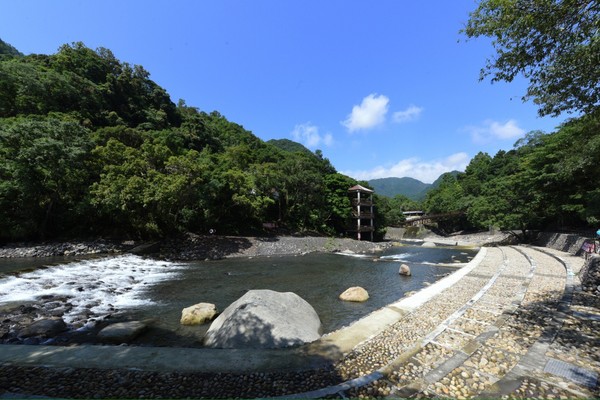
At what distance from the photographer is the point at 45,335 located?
23.2 ft

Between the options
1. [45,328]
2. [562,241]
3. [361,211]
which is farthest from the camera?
[361,211]

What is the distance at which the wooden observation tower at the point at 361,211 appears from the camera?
4148 centimetres

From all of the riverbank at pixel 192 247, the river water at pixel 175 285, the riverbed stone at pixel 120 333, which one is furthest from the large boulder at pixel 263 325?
the riverbank at pixel 192 247

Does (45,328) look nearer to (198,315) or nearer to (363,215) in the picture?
(198,315)

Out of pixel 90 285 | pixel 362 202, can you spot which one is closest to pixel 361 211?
pixel 362 202

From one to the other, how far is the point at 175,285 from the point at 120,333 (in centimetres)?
670

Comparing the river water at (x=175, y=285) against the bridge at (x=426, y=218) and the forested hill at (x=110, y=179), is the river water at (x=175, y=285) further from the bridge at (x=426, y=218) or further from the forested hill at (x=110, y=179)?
the bridge at (x=426, y=218)

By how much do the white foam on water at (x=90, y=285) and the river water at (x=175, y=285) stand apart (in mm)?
31

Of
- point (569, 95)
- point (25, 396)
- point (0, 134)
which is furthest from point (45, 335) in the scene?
point (0, 134)

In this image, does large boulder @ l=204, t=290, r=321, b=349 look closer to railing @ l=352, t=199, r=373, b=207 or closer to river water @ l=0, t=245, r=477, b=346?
river water @ l=0, t=245, r=477, b=346

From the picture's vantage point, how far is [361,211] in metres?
43.6

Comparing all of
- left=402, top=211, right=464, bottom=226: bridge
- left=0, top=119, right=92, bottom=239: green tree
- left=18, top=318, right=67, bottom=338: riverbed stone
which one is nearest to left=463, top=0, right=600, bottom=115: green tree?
left=18, top=318, right=67, bottom=338: riverbed stone

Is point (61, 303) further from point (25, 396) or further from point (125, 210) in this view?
point (125, 210)

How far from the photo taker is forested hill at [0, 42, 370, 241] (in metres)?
20.8
